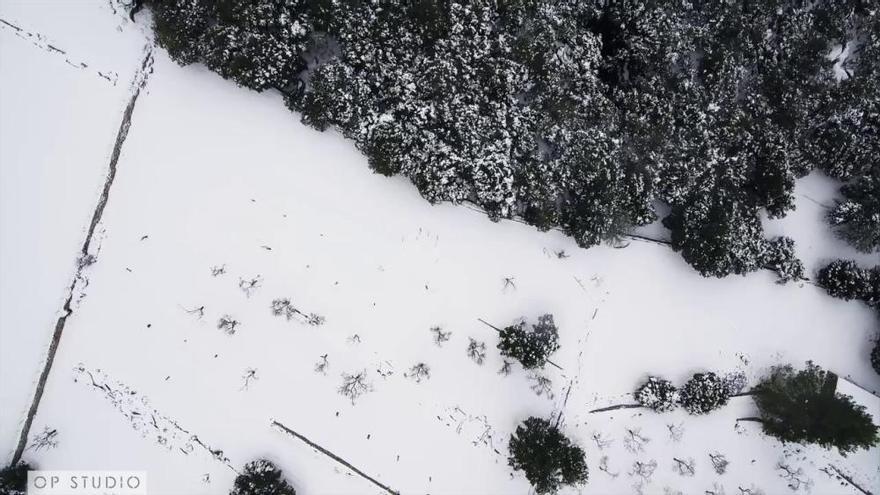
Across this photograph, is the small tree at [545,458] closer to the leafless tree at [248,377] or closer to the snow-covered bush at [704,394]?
the snow-covered bush at [704,394]

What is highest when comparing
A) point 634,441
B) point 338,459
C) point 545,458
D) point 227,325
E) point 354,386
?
point 634,441

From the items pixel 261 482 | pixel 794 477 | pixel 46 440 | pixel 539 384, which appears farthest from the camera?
pixel 794 477

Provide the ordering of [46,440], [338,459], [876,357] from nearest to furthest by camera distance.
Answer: [46,440]
[338,459]
[876,357]

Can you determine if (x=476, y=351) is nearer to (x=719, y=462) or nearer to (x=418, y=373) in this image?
(x=418, y=373)

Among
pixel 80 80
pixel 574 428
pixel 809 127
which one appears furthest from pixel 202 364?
pixel 809 127

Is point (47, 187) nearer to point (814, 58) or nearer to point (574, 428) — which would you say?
point (574, 428)

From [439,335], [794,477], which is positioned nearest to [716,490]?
[794,477]
